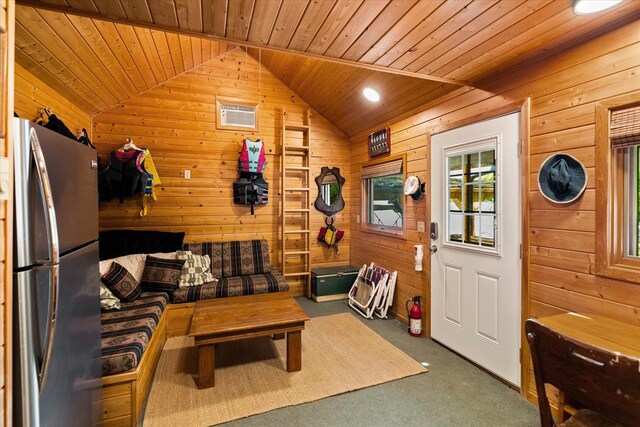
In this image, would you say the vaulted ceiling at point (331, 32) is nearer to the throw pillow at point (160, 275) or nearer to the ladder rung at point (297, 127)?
the ladder rung at point (297, 127)

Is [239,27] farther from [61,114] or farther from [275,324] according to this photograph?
[61,114]

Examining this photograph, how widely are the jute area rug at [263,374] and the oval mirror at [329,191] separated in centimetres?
189

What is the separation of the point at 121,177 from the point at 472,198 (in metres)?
3.61

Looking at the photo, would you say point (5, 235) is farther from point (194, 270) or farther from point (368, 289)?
point (368, 289)

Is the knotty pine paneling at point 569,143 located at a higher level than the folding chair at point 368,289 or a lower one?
higher

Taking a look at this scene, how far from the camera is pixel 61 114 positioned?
9.16ft

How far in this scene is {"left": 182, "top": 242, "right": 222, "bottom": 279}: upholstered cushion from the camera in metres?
3.62

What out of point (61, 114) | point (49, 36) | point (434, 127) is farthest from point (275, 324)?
point (61, 114)

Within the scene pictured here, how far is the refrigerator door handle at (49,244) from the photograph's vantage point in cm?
95

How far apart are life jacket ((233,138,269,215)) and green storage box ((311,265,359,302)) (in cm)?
128

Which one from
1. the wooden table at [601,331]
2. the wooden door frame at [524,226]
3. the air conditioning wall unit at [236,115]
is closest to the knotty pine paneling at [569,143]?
the wooden door frame at [524,226]

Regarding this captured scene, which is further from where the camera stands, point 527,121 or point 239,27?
point 527,121

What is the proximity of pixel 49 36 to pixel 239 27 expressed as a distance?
143cm

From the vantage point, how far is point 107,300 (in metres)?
2.44
